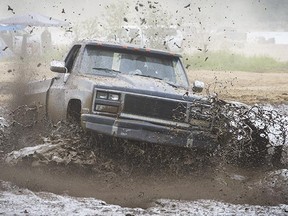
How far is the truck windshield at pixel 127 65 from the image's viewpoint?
25.9 feet

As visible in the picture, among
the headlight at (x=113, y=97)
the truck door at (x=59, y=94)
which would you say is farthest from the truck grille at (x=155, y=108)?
the truck door at (x=59, y=94)

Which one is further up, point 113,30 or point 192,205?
point 113,30

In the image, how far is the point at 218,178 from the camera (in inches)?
A: 287

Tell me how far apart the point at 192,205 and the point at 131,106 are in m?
1.39

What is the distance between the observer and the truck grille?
22.6 feet

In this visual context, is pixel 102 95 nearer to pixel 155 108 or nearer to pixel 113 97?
pixel 113 97

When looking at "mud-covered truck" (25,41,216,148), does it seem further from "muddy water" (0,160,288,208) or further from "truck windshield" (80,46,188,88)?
"muddy water" (0,160,288,208)

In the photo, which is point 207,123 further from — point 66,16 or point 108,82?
point 66,16

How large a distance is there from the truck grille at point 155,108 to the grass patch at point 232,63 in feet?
55.9

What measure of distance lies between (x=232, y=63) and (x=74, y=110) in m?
18.8

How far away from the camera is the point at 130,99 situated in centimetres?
689

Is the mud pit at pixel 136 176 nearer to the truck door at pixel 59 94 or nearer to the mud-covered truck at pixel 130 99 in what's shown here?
the mud-covered truck at pixel 130 99

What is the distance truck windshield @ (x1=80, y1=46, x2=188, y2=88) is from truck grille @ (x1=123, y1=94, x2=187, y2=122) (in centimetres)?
98

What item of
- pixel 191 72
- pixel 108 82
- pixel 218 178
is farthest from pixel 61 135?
pixel 191 72
